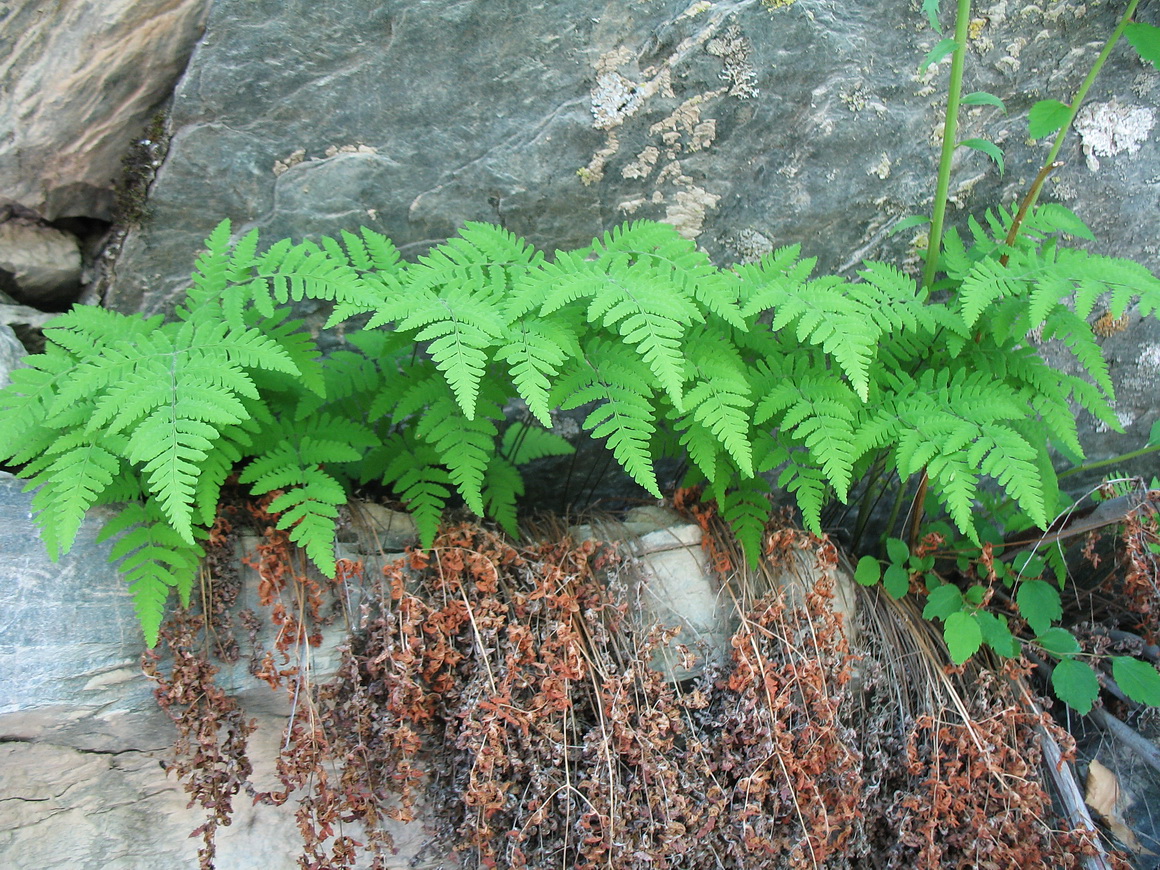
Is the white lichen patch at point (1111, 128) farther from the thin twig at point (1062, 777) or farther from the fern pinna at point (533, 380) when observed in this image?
the thin twig at point (1062, 777)

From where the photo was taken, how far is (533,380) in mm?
2006

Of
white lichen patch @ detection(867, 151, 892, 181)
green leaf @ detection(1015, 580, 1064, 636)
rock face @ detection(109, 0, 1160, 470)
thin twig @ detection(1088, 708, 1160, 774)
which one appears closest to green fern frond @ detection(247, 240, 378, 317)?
rock face @ detection(109, 0, 1160, 470)

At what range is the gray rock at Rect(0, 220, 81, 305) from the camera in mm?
2906

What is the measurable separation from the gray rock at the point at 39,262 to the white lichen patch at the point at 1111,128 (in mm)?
3693

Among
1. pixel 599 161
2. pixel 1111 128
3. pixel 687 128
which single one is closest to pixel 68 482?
pixel 599 161

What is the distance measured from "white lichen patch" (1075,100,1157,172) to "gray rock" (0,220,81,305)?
3.69 m

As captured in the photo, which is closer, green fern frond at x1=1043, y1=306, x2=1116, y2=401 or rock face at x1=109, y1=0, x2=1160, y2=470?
green fern frond at x1=1043, y1=306, x2=1116, y2=401

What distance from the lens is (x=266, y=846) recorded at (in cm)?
249

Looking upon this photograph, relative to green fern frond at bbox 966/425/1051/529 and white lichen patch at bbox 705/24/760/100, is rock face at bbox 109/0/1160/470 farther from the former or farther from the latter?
green fern frond at bbox 966/425/1051/529

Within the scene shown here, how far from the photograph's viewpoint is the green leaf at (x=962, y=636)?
2.46 metres

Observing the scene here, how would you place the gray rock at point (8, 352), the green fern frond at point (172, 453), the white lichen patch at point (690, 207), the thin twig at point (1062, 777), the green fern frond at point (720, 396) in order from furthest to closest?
the white lichen patch at point (690, 207), the thin twig at point (1062, 777), the gray rock at point (8, 352), the green fern frond at point (720, 396), the green fern frond at point (172, 453)

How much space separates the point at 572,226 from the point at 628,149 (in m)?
0.33

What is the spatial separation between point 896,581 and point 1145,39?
177 centimetres

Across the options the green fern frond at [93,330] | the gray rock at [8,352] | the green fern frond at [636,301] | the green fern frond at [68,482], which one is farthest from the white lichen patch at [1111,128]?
the gray rock at [8,352]
